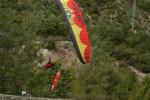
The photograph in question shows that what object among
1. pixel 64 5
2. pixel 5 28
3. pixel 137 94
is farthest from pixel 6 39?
pixel 64 5

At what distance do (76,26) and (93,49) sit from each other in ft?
28.5

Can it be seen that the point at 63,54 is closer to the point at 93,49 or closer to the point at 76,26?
the point at 93,49

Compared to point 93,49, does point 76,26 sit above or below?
above

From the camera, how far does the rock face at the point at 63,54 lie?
3197cm

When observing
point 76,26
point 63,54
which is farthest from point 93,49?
point 76,26

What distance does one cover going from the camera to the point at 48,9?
35.4 meters

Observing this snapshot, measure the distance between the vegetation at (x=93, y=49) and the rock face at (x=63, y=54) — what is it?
1.24 ft

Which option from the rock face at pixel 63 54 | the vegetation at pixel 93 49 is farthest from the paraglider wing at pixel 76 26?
the rock face at pixel 63 54

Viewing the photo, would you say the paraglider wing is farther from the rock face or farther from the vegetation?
the rock face

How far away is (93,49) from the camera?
26156mm

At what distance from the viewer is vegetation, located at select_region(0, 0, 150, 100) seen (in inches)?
968

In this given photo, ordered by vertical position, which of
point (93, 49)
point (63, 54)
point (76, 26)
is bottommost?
point (63, 54)

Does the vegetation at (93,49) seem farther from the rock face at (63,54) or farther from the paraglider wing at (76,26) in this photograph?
the paraglider wing at (76,26)

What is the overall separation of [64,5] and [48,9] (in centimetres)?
1762
